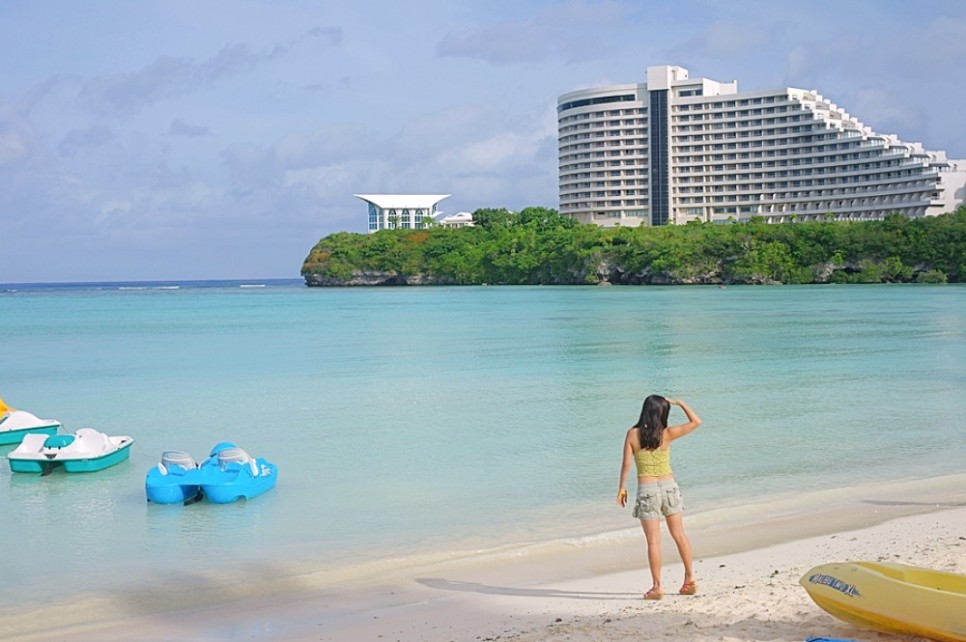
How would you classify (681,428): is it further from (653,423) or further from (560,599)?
(560,599)

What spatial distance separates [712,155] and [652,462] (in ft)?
489

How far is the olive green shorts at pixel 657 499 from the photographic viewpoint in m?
7.36

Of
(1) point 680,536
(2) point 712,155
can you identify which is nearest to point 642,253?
(2) point 712,155

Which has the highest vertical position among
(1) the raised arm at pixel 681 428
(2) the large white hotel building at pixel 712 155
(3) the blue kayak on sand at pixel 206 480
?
(2) the large white hotel building at pixel 712 155

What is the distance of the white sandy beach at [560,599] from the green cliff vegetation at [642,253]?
95.5m

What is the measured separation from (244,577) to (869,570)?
5.37 m

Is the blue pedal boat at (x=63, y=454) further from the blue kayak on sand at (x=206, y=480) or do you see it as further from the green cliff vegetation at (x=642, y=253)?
the green cliff vegetation at (x=642, y=253)

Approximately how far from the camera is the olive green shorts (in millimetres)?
7359

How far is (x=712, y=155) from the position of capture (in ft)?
495

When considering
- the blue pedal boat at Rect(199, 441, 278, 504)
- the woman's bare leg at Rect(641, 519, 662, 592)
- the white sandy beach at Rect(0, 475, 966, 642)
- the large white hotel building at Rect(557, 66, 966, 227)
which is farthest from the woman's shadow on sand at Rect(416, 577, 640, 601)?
the large white hotel building at Rect(557, 66, 966, 227)

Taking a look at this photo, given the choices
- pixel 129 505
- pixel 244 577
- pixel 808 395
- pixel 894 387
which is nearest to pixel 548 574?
pixel 244 577

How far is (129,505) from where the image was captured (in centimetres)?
1237

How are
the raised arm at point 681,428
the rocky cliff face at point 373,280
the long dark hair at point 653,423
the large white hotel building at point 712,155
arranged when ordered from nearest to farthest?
the long dark hair at point 653,423
the raised arm at point 681,428
the large white hotel building at point 712,155
the rocky cliff face at point 373,280

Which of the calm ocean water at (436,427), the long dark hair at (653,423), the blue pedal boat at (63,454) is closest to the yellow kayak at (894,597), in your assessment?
the long dark hair at (653,423)
